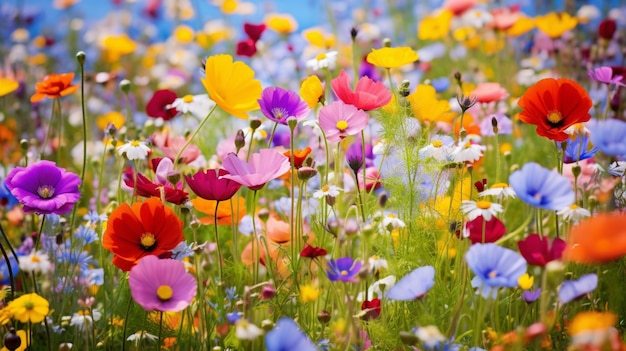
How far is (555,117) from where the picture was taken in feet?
2.92

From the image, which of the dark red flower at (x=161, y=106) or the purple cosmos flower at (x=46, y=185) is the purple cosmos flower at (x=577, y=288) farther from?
the dark red flower at (x=161, y=106)

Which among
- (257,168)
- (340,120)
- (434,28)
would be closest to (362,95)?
(340,120)

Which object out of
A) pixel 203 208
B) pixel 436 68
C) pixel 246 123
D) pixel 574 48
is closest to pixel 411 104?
pixel 203 208

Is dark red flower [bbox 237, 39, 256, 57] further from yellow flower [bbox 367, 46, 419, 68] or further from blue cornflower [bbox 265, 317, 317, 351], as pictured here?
blue cornflower [bbox 265, 317, 317, 351]

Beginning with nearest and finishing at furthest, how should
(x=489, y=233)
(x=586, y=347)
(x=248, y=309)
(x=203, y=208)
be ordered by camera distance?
(x=586, y=347)
(x=248, y=309)
(x=489, y=233)
(x=203, y=208)

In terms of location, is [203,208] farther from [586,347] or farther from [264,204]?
[586,347]

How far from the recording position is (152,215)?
831 millimetres

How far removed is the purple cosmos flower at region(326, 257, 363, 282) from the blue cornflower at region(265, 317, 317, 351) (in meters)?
0.07

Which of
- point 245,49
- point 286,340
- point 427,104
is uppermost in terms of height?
point 245,49

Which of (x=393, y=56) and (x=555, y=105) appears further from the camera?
(x=393, y=56)

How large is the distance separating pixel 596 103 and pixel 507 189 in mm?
603

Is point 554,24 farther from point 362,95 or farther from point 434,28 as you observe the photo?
point 362,95

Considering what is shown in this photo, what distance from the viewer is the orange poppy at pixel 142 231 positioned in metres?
0.82

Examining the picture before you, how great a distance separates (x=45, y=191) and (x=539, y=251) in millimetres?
574
